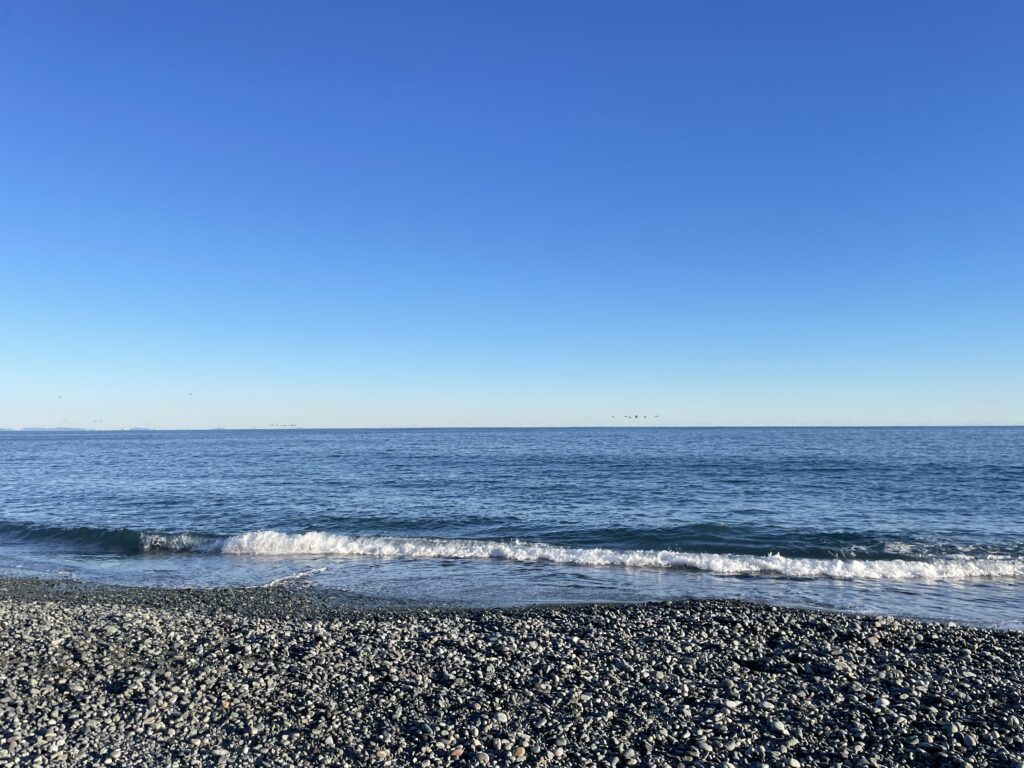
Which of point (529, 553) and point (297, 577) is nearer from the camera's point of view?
point (297, 577)

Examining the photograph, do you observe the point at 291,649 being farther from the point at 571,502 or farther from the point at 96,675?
the point at 571,502

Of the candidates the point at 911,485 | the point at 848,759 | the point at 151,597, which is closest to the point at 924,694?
the point at 848,759

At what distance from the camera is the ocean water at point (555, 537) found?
54.8 feet

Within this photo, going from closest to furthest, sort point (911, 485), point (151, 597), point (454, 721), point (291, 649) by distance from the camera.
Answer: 1. point (454, 721)
2. point (291, 649)
3. point (151, 597)
4. point (911, 485)

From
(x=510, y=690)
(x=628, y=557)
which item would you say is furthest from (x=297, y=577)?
(x=510, y=690)

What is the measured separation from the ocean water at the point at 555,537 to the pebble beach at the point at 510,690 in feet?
13.5

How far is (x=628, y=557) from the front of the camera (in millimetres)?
20031

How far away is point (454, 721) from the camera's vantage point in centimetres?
764

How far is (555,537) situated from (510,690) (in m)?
15.5

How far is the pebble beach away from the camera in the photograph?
23.0ft

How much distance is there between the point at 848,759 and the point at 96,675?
9.98 metres

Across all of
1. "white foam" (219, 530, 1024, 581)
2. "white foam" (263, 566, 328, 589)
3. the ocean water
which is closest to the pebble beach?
the ocean water

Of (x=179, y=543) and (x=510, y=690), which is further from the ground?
(x=510, y=690)

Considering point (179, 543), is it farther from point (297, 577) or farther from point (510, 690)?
point (510, 690)
